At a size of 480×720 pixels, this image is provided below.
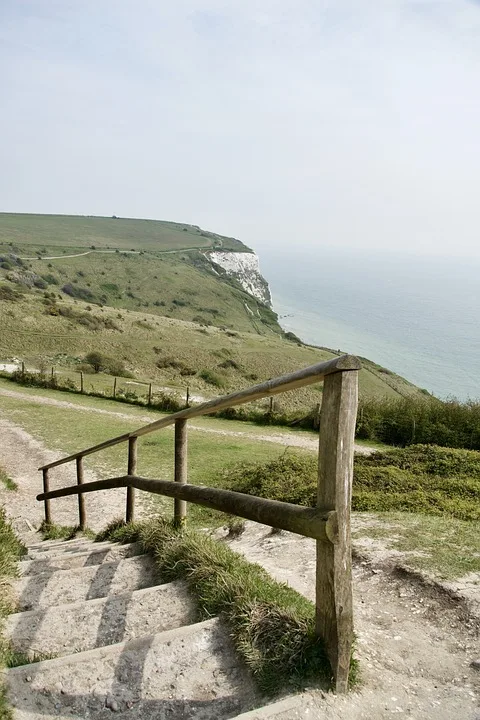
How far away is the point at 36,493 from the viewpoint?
9992 mm

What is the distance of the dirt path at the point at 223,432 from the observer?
674 inches

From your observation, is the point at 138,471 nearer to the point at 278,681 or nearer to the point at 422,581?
the point at 422,581

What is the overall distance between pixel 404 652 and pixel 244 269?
13076cm

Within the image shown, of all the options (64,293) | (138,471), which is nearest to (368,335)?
(64,293)

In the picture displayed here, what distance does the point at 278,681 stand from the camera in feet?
7.84

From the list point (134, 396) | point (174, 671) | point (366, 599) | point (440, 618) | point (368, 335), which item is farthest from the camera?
point (368, 335)

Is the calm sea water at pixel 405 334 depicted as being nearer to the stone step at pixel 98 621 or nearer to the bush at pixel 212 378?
the bush at pixel 212 378

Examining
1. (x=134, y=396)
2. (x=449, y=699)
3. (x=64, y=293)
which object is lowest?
(x=134, y=396)

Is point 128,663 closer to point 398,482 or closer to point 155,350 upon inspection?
point 398,482

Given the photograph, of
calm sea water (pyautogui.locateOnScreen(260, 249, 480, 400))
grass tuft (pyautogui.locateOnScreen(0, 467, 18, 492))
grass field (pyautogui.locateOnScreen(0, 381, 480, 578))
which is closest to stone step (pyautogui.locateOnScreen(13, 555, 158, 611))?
grass field (pyautogui.locateOnScreen(0, 381, 480, 578))

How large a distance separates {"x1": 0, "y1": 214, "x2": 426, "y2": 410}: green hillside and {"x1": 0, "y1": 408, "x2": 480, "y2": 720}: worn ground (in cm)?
2178

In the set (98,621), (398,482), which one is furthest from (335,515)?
(398,482)

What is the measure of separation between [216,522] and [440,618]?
4.45 m

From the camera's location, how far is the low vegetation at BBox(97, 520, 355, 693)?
2426mm
